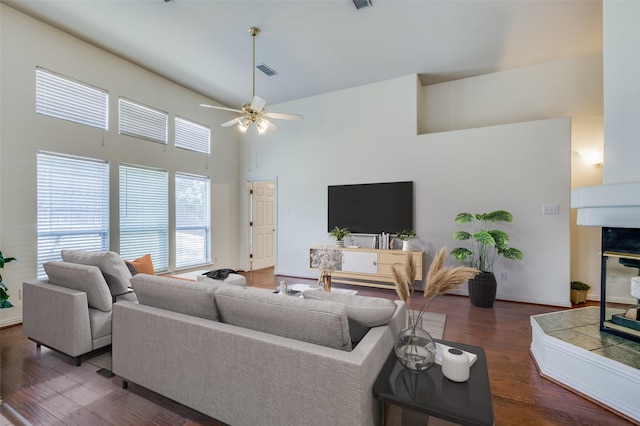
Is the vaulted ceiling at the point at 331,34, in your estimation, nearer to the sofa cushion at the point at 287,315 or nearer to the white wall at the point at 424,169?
the white wall at the point at 424,169

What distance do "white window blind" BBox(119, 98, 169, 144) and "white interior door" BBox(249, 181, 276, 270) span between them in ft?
6.94

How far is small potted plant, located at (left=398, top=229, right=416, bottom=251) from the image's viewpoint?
4.52 meters

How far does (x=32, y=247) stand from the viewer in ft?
11.3

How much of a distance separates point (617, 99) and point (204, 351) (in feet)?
11.5

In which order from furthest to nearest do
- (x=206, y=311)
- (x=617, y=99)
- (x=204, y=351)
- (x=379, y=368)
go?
(x=617, y=99) < (x=206, y=311) < (x=204, y=351) < (x=379, y=368)

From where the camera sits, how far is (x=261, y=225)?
671 cm

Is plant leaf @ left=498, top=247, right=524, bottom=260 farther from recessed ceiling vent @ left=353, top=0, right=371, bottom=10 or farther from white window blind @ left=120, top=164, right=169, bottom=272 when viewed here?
A: white window blind @ left=120, top=164, right=169, bottom=272

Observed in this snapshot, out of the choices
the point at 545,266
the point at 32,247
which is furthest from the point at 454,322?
the point at 32,247

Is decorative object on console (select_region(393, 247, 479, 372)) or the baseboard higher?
decorative object on console (select_region(393, 247, 479, 372))

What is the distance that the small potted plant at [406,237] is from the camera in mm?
4516

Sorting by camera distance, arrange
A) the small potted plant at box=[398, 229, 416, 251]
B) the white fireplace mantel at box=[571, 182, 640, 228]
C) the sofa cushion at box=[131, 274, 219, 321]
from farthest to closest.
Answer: the small potted plant at box=[398, 229, 416, 251]
the white fireplace mantel at box=[571, 182, 640, 228]
the sofa cushion at box=[131, 274, 219, 321]

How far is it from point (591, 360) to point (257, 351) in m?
2.34

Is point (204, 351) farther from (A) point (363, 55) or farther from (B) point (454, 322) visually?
(A) point (363, 55)

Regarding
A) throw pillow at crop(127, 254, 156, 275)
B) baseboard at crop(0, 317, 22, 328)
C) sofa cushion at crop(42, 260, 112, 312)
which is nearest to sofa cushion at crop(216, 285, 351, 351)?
sofa cushion at crop(42, 260, 112, 312)
